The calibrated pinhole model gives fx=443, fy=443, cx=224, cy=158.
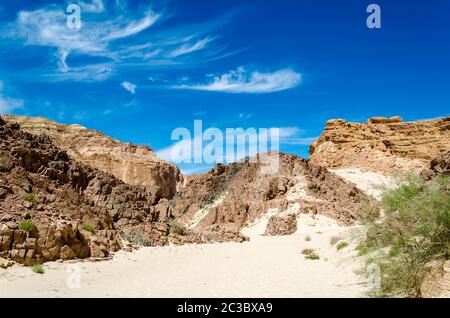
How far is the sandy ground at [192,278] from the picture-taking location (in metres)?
9.29

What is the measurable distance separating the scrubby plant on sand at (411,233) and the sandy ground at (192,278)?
790mm

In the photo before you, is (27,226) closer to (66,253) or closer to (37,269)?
(66,253)

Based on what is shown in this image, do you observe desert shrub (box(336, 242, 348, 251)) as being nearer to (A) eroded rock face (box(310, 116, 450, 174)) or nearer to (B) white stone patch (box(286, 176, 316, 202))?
(B) white stone patch (box(286, 176, 316, 202))

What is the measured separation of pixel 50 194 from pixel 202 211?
29.6 m

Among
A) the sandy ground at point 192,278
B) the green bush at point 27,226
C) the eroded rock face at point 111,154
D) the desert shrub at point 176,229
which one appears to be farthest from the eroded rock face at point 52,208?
the eroded rock face at point 111,154

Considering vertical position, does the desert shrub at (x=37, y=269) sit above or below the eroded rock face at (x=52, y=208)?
below

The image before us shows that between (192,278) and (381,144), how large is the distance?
67.7 m

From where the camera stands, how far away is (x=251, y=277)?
11.8 m

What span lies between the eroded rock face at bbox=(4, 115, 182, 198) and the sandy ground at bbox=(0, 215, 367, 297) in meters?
54.6

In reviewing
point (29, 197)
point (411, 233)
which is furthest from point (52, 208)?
point (411, 233)

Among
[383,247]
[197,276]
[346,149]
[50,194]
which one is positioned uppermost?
[346,149]

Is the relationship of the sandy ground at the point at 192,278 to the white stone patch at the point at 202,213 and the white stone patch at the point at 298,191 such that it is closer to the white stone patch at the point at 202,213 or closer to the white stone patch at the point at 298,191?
the white stone patch at the point at 298,191
